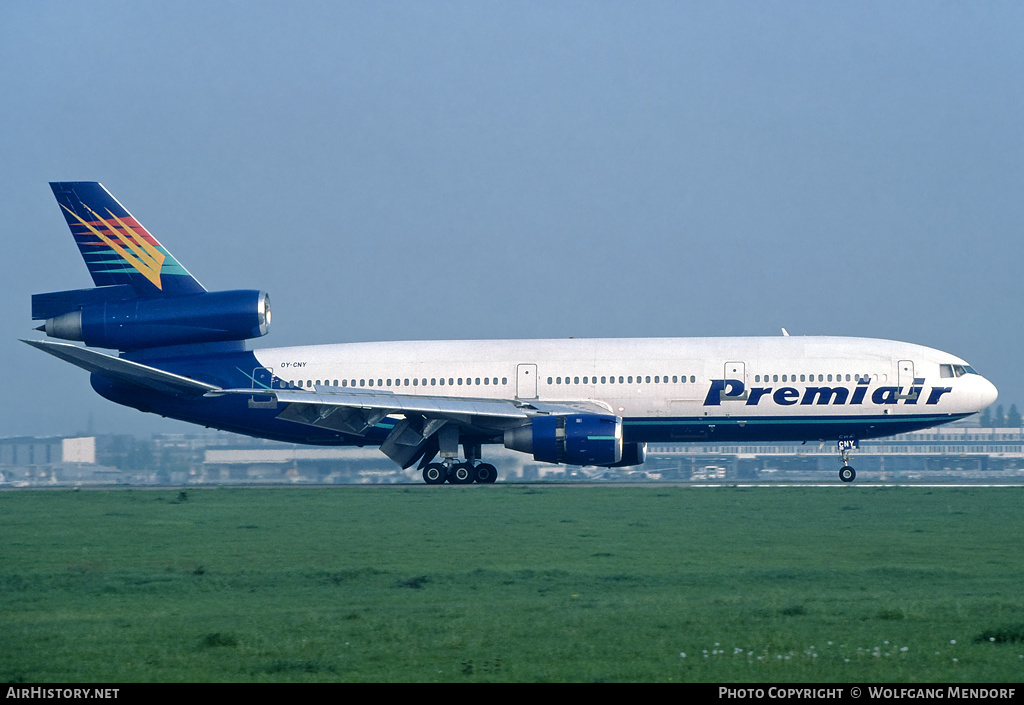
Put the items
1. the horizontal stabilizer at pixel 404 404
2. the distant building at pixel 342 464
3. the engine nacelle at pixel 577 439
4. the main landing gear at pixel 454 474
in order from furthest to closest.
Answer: the distant building at pixel 342 464 → the main landing gear at pixel 454 474 → the horizontal stabilizer at pixel 404 404 → the engine nacelle at pixel 577 439

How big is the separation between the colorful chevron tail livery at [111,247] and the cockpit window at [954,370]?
2313 cm

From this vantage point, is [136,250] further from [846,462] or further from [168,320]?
[846,462]

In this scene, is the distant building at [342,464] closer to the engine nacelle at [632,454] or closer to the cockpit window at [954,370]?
the engine nacelle at [632,454]

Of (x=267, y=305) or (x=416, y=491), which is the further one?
(x=267, y=305)

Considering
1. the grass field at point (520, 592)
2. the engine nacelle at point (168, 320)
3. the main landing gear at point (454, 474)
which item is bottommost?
the grass field at point (520, 592)

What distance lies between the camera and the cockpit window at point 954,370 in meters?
33.9

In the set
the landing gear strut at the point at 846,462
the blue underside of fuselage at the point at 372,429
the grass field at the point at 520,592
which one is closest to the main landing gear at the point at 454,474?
the blue underside of fuselage at the point at 372,429

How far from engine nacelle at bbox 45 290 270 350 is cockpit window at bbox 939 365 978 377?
66.7 feet

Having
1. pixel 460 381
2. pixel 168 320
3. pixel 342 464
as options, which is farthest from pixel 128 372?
pixel 342 464

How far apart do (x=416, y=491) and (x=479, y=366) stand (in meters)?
6.18
